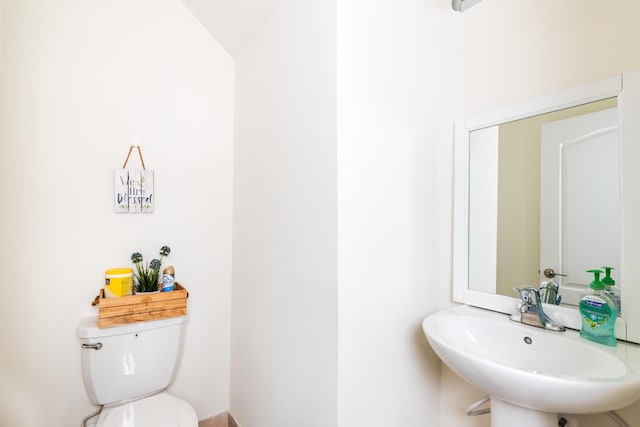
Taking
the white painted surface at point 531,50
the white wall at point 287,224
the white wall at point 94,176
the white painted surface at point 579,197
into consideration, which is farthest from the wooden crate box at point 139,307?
the white painted surface at point 579,197

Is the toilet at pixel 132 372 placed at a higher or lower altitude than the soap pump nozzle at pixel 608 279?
lower

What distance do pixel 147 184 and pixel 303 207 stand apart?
87 centimetres

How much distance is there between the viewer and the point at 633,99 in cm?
82

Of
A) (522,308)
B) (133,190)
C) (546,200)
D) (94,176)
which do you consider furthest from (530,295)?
(94,176)

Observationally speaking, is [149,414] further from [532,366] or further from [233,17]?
[233,17]

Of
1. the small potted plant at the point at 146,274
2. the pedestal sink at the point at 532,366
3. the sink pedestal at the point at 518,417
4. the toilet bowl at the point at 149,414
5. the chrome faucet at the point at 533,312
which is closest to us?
the pedestal sink at the point at 532,366

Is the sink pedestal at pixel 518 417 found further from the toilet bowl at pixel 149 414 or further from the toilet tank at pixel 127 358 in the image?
the toilet tank at pixel 127 358

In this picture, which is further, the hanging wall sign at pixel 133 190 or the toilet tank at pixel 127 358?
the hanging wall sign at pixel 133 190

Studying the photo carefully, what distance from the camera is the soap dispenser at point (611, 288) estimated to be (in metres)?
0.84

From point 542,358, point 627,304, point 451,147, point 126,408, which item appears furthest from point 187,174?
point 627,304

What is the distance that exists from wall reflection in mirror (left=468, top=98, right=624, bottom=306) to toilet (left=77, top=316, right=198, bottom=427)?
1.34 metres

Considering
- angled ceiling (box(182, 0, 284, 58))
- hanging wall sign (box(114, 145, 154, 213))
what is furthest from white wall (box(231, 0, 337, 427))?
hanging wall sign (box(114, 145, 154, 213))

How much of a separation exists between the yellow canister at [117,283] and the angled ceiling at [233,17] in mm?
1264

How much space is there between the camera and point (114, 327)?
1238 millimetres
